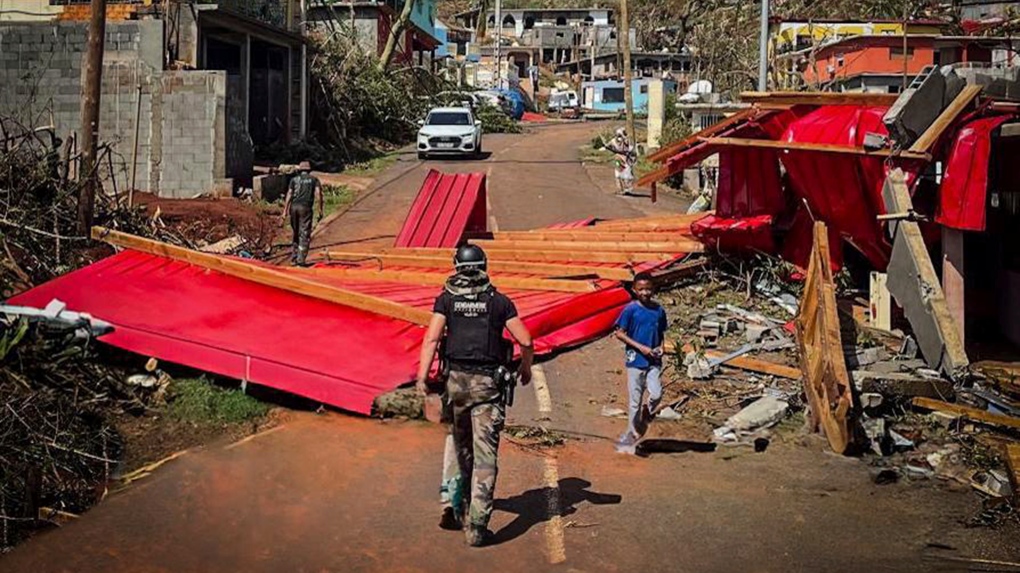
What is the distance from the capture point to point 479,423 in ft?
20.7

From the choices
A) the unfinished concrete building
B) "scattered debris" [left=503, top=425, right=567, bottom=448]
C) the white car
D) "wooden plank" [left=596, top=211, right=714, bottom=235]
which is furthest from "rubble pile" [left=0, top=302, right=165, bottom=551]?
the white car

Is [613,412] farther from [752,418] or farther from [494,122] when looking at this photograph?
[494,122]

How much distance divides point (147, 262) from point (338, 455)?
441 cm

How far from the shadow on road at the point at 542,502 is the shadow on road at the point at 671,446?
3.58ft

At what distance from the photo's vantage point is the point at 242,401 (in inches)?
355

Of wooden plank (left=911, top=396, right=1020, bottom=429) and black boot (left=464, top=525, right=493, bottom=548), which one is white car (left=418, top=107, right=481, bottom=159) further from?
black boot (left=464, top=525, right=493, bottom=548)

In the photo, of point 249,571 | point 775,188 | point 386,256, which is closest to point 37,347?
point 249,571

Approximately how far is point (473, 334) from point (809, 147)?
7.14 meters

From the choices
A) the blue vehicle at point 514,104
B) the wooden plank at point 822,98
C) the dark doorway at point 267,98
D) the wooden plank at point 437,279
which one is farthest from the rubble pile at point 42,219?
the blue vehicle at point 514,104

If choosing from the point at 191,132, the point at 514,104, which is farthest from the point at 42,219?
the point at 514,104

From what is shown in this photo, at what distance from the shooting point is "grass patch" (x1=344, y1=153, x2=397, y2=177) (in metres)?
28.7

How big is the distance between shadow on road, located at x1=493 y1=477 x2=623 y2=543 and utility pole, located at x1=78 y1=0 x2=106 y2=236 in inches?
315

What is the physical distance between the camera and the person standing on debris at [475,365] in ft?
20.7

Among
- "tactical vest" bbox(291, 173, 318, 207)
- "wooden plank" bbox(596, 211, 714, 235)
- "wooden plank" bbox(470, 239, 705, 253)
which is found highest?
"tactical vest" bbox(291, 173, 318, 207)
